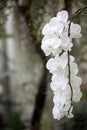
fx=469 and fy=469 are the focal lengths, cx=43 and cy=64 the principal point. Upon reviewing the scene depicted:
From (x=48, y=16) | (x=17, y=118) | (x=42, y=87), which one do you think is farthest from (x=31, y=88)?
(x=48, y=16)

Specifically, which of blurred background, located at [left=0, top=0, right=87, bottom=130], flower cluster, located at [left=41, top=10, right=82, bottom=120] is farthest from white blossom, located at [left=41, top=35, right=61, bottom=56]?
blurred background, located at [left=0, top=0, right=87, bottom=130]

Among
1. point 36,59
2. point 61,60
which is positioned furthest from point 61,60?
point 36,59

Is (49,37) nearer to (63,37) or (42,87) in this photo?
(63,37)

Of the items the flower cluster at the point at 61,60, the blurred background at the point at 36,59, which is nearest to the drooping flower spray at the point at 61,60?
the flower cluster at the point at 61,60

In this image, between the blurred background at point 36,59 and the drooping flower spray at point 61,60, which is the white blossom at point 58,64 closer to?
the drooping flower spray at point 61,60

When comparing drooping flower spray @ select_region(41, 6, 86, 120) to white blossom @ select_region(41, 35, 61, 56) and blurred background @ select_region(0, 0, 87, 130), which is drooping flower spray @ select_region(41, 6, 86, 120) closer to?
white blossom @ select_region(41, 35, 61, 56)

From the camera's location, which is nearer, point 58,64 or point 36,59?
point 58,64

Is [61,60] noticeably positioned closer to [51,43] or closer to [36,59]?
[51,43]

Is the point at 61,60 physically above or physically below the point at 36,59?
above
